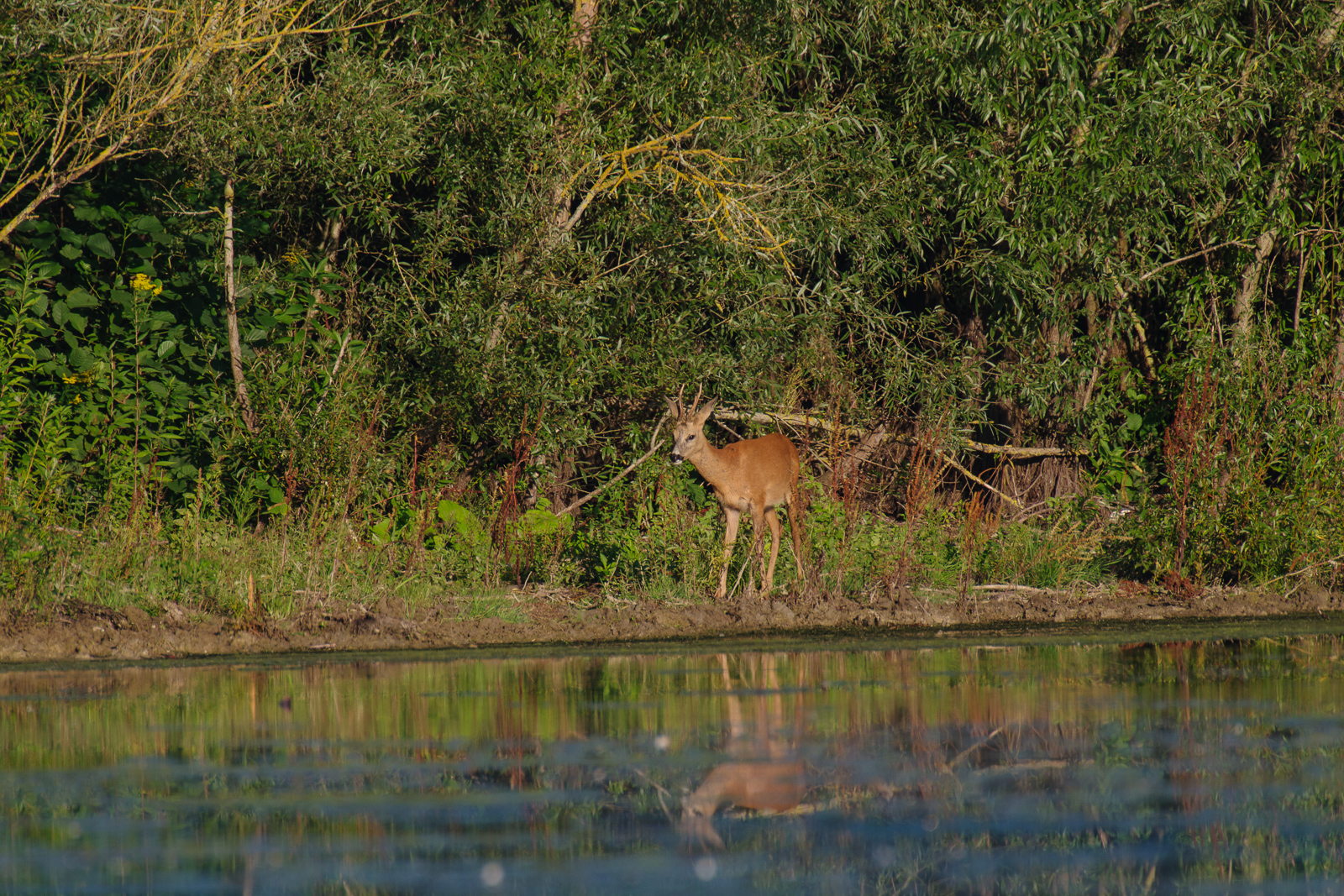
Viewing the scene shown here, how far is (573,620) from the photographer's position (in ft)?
40.8

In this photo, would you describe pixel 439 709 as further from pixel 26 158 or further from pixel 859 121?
pixel 859 121

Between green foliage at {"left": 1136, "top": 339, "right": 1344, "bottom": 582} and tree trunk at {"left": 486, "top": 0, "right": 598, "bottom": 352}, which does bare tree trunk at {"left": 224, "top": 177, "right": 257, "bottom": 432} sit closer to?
tree trunk at {"left": 486, "top": 0, "right": 598, "bottom": 352}

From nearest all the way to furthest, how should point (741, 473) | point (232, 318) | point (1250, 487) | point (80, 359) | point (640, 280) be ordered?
point (80, 359) < point (1250, 487) < point (232, 318) < point (741, 473) < point (640, 280)

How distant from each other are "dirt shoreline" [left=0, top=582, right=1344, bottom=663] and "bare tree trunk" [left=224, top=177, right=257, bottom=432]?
2703mm

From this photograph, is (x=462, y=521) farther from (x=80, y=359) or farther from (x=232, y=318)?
(x=80, y=359)

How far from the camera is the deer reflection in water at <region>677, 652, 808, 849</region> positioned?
19.5 ft

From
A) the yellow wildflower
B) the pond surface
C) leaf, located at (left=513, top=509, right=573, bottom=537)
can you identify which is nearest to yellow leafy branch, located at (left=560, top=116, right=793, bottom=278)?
leaf, located at (left=513, top=509, right=573, bottom=537)

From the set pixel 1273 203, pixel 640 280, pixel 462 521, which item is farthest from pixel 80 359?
pixel 1273 203

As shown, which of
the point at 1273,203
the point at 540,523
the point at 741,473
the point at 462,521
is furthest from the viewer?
the point at 1273,203

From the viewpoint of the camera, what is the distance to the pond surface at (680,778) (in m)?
5.23

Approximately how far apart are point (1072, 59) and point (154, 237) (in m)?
8.31

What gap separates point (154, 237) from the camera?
540 inches

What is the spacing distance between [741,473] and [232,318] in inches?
180

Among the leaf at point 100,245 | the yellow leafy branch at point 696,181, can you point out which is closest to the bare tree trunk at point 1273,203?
the yellow leafy branch at point 696,181
